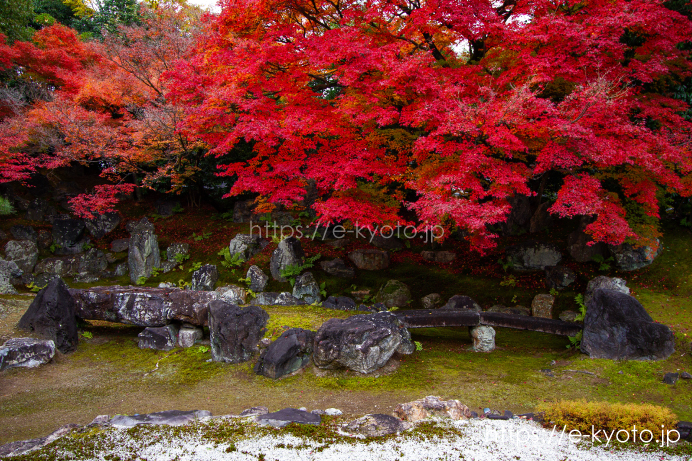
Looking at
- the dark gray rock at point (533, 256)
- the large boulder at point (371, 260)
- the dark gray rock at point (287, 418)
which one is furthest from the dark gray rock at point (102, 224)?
the dark gray rock at point (533, 256)

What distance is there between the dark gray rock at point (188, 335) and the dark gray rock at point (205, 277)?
5.01m

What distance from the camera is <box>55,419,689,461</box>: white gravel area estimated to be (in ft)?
13.4

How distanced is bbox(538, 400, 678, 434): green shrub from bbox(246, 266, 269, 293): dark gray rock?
32.2ft

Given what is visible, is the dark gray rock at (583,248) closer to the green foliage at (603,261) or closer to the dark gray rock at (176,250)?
the green foliage at (603,261)

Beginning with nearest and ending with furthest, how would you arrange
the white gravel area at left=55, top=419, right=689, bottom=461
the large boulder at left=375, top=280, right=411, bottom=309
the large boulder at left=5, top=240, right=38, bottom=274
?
the white gravel area at left=55, top=419, right=689, bottom=461, the large boulder at left=375, top=280, right=411, bottom=309, the large boulder at left=5, top=240, right=38, bottom=274

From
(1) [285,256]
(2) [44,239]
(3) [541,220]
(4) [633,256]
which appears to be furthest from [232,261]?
(4) [633,256]

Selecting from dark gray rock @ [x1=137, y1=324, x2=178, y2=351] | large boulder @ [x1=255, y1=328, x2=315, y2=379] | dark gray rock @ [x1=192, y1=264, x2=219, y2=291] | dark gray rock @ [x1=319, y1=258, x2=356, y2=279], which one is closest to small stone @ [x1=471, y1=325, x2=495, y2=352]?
large boulder @ [x1=255, y1=328, x2=315, y2=379]

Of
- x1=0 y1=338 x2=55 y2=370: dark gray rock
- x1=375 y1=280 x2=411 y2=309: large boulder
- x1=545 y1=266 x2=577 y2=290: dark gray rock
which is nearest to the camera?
x1=0 y1=338 x2=55 y2=370: dark gray rock

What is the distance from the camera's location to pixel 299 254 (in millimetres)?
13078

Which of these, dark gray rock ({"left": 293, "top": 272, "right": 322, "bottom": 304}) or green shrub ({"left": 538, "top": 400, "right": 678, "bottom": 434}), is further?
dark gray rock ({"left": 293, "top": 272, "right": 322, "bottom": 304})

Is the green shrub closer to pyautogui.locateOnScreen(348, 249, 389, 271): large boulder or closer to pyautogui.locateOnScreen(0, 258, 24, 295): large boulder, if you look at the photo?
pyautogui.locateOnScreen(348, 249, 389, 271): large boulder

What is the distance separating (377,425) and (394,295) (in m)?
7.50

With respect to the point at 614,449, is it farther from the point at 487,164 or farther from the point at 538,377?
the point at 487,164

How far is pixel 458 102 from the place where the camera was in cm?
777
